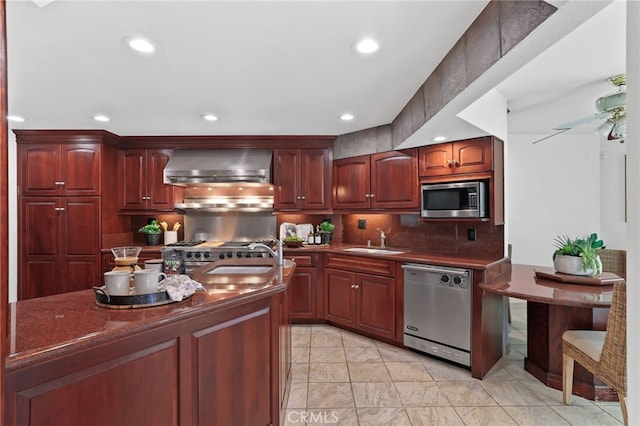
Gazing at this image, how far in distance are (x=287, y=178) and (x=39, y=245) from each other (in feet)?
10.1

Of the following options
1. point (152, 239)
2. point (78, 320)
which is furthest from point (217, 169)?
point (78, 320)

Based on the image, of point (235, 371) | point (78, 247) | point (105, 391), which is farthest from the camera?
point (78, 247)

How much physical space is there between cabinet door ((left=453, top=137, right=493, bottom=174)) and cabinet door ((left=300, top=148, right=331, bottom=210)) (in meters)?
1.60

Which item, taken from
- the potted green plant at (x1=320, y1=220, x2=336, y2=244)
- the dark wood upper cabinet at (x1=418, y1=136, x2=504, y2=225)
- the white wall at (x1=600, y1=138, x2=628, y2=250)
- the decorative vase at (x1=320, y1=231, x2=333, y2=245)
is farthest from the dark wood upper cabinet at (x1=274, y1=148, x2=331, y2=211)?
the white wall at (x1=600, y1=138, x2=628, y2=250)

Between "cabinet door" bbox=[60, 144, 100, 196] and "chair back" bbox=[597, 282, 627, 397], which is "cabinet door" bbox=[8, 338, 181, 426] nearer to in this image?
"chair back" bbox=[597, 282, 627, 397]

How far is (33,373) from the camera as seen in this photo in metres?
0.90

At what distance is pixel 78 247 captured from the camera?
3.68m

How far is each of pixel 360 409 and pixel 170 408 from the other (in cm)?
140

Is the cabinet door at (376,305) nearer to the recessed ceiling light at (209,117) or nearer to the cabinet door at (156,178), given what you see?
the recessed ceiling light at (209,117)

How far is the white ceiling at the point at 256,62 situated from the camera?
155cm

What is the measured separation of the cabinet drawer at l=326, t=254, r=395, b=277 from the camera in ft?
10.4

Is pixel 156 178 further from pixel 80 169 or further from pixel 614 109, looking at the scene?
pixel 614 109

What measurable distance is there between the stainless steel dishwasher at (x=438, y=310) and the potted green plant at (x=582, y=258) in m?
0.71

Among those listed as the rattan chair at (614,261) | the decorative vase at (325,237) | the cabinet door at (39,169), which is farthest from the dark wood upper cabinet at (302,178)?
the rattan chair at (614,261)
